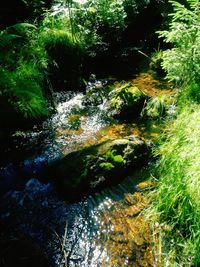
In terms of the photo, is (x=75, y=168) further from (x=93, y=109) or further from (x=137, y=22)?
(x=137, y=22)

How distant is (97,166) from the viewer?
542cm

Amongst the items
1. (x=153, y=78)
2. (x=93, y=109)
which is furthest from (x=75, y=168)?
(x=153, y=78)

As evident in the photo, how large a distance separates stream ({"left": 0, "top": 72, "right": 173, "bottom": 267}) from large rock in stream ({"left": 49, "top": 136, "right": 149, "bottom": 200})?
0.15 m

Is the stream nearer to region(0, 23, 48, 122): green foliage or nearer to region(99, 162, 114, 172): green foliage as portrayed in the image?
region(99, 162, 114, 172): green foliage

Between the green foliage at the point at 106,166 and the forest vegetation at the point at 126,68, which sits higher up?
the forest vegetation at the point at 126,68

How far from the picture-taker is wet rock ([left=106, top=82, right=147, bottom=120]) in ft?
23.9

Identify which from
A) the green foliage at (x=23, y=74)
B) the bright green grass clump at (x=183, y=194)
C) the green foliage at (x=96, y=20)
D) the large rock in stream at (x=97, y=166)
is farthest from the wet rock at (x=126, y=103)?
the bright green grass clump at (x=183, y=194)

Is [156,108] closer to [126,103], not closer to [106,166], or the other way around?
[126,103]

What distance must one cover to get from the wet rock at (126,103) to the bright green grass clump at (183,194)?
98.7 inches

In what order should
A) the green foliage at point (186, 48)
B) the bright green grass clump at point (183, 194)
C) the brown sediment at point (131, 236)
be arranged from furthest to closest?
the green foliage at point (186, 48) → the brown sediment at point (131, 236) → the bright green grass clump at point (183, 194)

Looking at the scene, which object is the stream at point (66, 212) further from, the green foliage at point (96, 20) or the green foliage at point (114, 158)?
the green foliage at point (96, 20)

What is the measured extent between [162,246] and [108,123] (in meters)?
3.44

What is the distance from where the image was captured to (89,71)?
946 cm

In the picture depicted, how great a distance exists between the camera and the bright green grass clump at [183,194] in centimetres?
387
